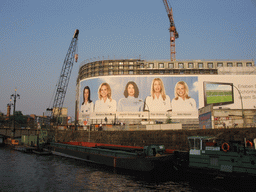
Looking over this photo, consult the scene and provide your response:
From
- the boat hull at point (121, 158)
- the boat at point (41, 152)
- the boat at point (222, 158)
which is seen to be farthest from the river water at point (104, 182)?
the boat at point (41, 152)

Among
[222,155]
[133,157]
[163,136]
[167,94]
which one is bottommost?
[133,157]

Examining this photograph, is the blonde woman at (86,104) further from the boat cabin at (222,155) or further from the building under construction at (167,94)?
the boat cabin at (222,155)

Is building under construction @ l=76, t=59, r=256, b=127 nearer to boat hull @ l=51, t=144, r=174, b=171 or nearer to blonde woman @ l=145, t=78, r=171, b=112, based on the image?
blonde woman @ l=145, t=78, r=171, b=112

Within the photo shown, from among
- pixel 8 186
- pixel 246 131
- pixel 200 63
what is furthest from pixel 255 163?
pixel 200 63

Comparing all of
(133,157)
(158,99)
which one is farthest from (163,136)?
(158,99)

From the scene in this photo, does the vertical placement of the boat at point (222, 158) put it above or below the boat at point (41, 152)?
above

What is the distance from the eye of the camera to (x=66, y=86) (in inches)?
2825

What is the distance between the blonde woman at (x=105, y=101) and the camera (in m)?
100

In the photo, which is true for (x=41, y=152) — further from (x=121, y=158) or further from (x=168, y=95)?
(x=168, y=95)

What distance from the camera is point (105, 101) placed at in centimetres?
10150

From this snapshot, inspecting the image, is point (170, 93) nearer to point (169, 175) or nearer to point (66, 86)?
point (66, 86)

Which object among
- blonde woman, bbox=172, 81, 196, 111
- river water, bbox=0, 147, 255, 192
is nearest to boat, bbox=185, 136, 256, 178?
river water, bbox=0, 147, 255, 192

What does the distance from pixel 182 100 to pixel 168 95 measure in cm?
698

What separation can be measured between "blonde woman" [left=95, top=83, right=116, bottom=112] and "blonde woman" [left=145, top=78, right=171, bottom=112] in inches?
665
